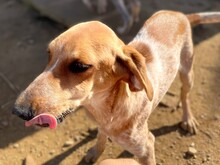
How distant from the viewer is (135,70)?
291cm

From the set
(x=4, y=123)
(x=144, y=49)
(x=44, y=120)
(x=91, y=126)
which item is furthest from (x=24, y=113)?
(x=4, y=123)

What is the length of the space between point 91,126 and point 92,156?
50 cm

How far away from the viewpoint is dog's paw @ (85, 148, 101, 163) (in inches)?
168

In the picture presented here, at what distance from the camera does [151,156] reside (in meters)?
3.61

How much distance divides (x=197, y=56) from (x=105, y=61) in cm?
311

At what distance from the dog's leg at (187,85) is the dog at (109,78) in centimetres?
16

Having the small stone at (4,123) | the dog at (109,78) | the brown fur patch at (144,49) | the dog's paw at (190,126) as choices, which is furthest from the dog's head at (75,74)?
the small stone at (4,123)

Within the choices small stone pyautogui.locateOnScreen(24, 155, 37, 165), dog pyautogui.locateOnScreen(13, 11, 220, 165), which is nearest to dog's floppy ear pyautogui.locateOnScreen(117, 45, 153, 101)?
dog pyautogui.locateOnScreen(13, 11, 220, 165)

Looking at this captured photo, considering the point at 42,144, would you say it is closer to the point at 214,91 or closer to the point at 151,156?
the point at 151,156

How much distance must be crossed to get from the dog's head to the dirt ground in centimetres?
162

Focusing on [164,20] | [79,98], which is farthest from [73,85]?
[164,20]

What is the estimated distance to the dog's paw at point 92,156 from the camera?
4.27 m

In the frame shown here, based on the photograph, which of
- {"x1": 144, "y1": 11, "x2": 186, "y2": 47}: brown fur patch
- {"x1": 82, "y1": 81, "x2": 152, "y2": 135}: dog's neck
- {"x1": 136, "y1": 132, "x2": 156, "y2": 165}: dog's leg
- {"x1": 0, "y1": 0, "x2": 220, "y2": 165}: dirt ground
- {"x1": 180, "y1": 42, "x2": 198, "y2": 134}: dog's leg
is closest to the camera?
{"x1": 82, "y1": 81, "x2": 152, "y2": 135}: dog's neck

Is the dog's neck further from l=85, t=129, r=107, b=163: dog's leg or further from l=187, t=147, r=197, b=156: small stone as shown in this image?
l=187, t=147, r=197, b=156: small stone
